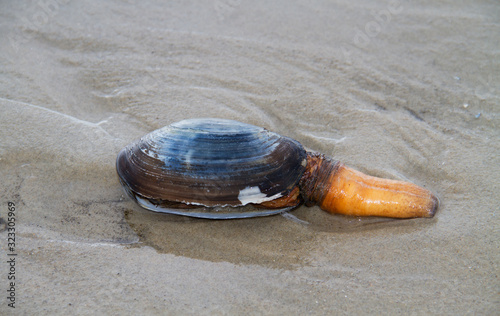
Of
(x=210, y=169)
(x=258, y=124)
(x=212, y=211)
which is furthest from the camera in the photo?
(x=258, y=124)

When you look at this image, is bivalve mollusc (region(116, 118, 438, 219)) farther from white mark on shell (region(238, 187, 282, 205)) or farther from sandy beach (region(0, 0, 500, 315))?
sandy beach (region(0, 0, 500, 315))

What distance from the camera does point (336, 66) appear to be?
4.11 m

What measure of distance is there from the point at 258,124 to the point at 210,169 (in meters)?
1.07

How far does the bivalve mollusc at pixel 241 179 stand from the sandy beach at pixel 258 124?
0.11 m

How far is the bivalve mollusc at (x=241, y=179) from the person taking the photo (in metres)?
2.57

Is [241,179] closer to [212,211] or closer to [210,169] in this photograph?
[210,169]

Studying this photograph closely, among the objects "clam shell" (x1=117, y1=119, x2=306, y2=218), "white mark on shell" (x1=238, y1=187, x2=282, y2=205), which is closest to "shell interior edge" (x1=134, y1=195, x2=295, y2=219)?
"clam shell" (x1=117, y1=119, x2=306, y2=218)

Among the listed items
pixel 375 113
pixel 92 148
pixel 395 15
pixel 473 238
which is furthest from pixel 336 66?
pixel 92 148

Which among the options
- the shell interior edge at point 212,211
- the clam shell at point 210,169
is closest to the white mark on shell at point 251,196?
the clam shell at point 210,169

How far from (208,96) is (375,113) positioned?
1.46 metres

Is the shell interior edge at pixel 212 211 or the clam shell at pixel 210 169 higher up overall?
the clam shell at pixel 210 169

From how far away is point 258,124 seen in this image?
3514 millimetres

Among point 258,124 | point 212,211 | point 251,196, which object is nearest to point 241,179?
point 251,196

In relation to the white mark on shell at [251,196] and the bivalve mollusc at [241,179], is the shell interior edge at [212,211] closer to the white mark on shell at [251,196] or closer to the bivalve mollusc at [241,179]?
the bivalve mollusc at [241,179]
